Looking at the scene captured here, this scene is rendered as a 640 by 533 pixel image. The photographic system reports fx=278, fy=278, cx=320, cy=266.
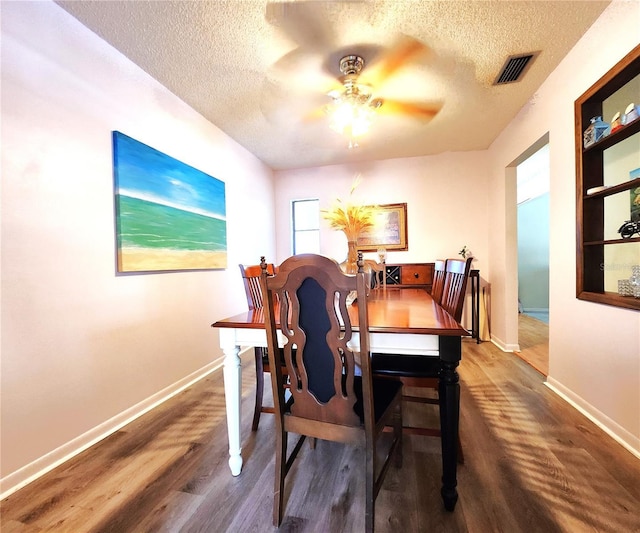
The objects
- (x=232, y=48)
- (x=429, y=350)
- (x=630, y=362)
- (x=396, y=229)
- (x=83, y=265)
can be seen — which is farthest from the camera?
(x=396, y=229)

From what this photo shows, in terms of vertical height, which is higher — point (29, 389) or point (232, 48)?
point (232, 48)

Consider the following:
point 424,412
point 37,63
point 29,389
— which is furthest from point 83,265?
point 424,412

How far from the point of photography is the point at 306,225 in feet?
14.2

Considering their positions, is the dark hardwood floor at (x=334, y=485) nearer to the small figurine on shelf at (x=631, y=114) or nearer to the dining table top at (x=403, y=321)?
the dining table top at (x=403, y=321)

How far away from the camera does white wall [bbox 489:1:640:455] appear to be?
4.93 ft

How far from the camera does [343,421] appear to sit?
106cm

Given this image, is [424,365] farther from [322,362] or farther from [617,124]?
[617,124]

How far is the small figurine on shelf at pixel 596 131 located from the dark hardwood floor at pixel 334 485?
69.6 inches

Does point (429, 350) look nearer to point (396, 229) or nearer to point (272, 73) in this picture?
point (272, 73)

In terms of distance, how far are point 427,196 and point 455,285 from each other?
2.56m

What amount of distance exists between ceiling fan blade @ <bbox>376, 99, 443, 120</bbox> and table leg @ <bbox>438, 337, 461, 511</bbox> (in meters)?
2.27

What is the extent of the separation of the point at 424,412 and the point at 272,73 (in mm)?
2678

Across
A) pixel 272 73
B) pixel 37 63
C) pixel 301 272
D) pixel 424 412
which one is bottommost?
pixel 424 412

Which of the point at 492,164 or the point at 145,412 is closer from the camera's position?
the point at 145,412
